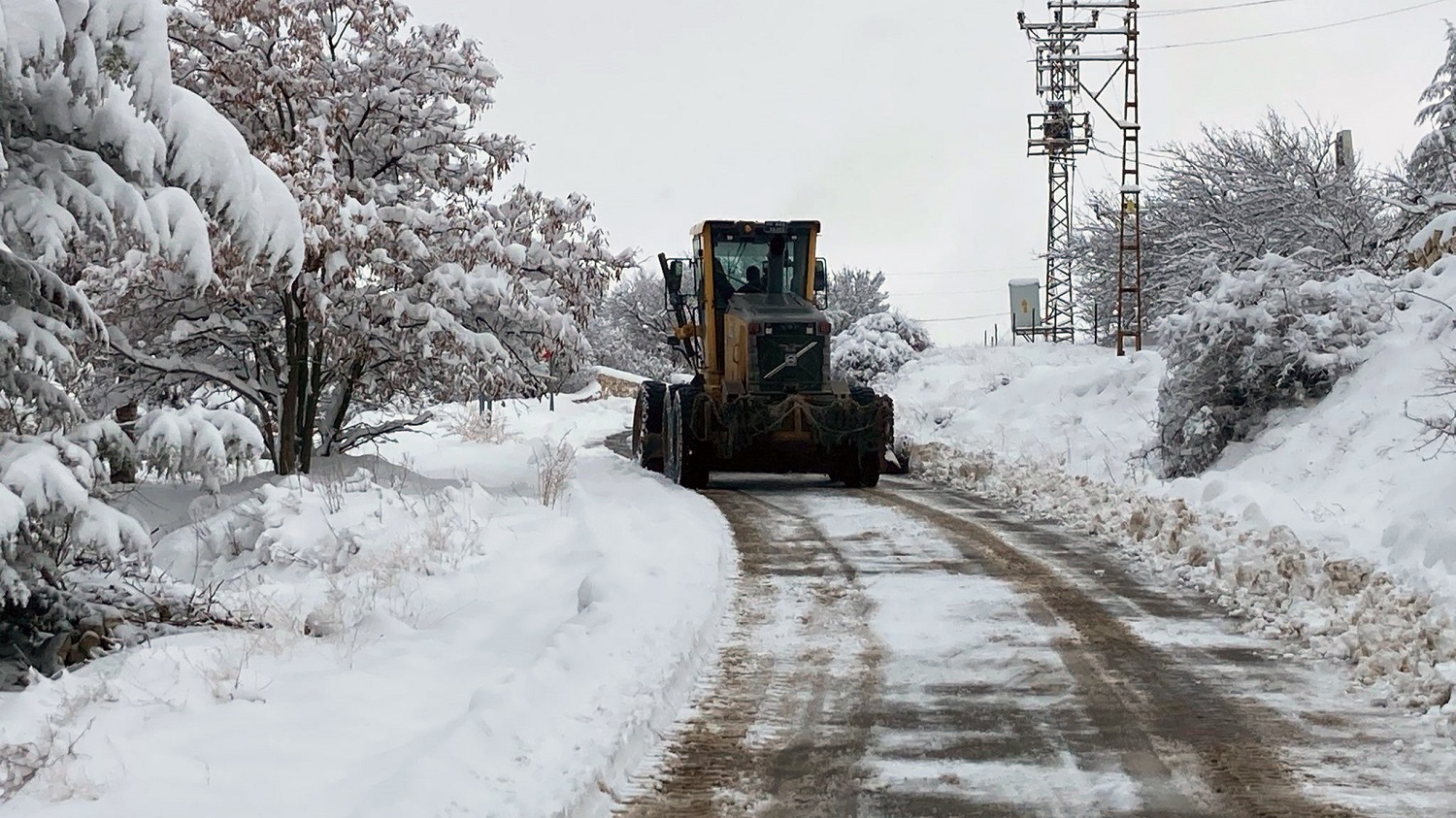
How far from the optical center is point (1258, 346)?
1593 centimetres

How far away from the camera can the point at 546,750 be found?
17.2ft

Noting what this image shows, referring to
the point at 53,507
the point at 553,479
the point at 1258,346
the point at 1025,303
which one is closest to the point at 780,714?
the point at 53,507

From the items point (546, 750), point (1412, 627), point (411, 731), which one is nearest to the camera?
point (546, 750)

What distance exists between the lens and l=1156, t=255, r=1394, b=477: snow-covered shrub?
16.0m

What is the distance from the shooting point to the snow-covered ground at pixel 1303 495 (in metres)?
7.51

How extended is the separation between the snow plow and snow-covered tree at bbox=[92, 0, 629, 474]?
229 centimetres

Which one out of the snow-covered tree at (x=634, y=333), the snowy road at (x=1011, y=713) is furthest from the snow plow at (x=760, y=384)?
the snow-covered tree at (x=634, y=333)

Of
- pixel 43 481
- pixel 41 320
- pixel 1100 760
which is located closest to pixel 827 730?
pixel 1100 760

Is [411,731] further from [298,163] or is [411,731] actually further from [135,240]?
[298,163]

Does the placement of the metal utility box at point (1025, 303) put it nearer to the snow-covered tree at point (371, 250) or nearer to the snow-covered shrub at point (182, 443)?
the snow-covered tree at point (371, 250)

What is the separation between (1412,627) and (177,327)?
12323mm

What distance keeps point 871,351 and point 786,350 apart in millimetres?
20981

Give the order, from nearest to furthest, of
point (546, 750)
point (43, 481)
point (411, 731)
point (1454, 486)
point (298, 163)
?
point (546, 750)
point (411, 731)
point (43, 481)
point (1454, 486)
point (298, 163)

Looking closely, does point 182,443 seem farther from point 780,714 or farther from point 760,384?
point 760,384
